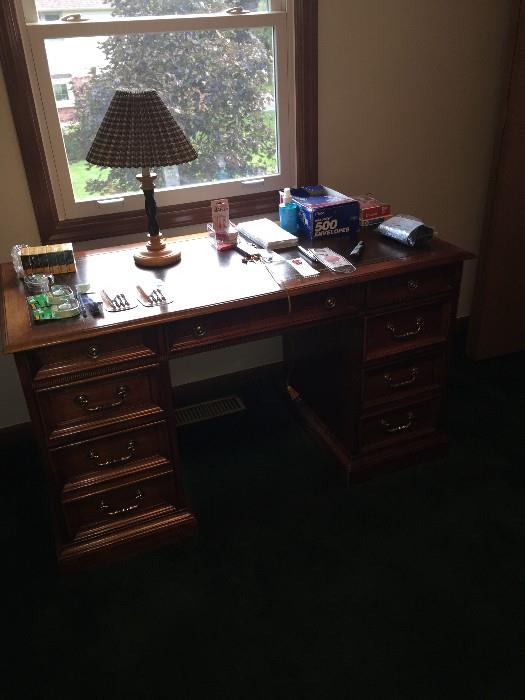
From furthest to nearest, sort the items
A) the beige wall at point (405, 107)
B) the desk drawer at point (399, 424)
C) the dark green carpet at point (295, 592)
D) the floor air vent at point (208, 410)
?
the floor air vent at point (208, 410), the beige wall at point (405, 107), the desk drawer at point (399, 424), the dark green carpet at point (295, 592)

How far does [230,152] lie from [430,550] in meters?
1.57

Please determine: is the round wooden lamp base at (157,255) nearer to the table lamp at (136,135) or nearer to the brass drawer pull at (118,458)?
the table lamp at (136,135)

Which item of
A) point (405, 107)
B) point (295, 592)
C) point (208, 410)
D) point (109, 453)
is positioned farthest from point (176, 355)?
point (405, 107)

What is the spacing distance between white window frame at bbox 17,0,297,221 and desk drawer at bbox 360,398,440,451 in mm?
994

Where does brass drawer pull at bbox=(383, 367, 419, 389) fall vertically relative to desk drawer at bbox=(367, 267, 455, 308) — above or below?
below

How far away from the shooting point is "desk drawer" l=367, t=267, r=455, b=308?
188 cm

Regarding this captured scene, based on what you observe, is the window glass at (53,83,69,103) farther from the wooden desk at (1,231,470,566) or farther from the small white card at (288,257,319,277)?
the small white card at (288,257,319,277)

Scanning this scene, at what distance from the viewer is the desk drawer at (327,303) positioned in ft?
5.85

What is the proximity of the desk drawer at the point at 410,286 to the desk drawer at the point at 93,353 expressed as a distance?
0.69m

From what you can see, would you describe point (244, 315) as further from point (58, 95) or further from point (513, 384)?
point (513, 384)

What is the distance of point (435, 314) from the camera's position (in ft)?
6.64

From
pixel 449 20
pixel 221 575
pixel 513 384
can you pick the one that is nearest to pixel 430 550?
pixel 221 575

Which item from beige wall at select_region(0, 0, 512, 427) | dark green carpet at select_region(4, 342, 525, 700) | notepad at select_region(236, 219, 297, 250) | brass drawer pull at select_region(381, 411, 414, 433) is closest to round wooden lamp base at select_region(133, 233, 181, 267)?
notepad at select_region(236, 219, 297, 250)

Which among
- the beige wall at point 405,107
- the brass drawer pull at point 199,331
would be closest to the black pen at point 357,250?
the brass drawer pull at point 199,331
